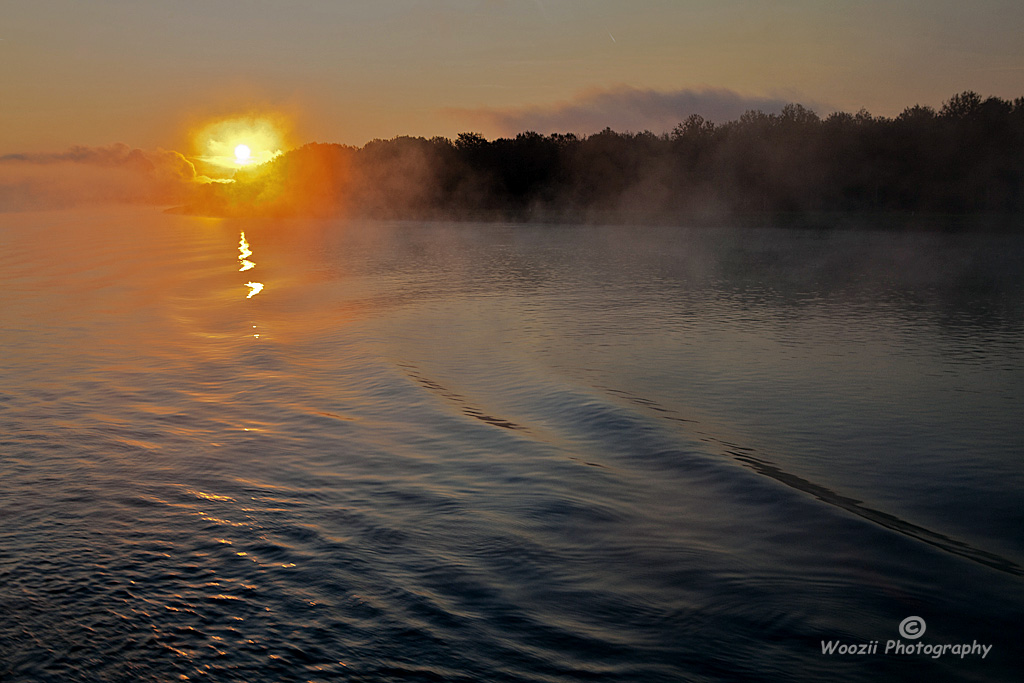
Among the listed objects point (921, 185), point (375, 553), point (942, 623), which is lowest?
point (942, 623)

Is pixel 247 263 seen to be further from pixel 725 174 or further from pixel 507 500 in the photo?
pixel 725 174

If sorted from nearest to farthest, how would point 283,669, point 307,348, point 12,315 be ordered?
point 283,669 < point 307,348 < point 12,315

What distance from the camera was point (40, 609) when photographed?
6.04 meters

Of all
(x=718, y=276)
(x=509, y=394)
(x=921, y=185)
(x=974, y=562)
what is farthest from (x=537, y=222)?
(x=974, y=562)

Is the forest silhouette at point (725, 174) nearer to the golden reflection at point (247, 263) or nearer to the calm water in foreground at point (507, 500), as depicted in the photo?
the golden reflection at point (247, 263)

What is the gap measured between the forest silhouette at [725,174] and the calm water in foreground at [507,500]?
210 ft

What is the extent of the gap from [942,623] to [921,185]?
3453 inches

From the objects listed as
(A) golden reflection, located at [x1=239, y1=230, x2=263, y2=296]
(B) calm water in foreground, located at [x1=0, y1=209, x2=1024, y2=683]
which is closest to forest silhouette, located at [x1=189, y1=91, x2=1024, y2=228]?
(A) golden reflection, located at [x1=239, y1=230, x2=263, y2=296]

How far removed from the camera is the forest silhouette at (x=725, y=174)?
8075 centimetres

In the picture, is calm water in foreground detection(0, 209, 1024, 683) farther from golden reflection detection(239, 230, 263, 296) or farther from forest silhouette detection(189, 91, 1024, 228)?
forest silhouette detection(189, 91, 1024, 228)

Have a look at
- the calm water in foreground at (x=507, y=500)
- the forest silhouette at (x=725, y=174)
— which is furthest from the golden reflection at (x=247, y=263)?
the forest silhouette at (x=725, y=174)

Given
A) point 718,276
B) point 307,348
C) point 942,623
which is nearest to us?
point 942,623

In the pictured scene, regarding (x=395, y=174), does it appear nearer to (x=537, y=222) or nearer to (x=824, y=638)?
(x=537, y=222)

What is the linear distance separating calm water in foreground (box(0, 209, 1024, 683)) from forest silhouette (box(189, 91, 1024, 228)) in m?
64.0
